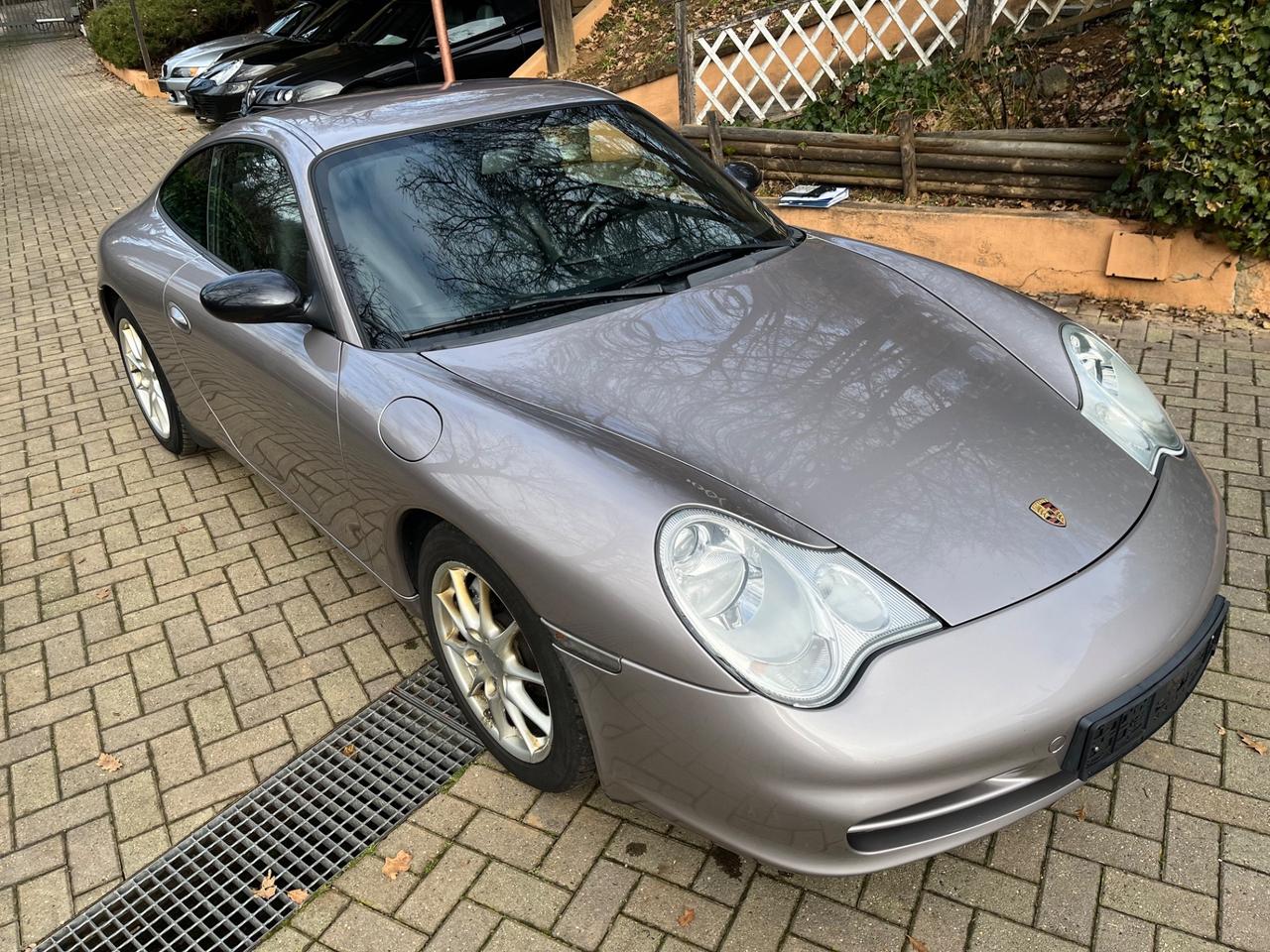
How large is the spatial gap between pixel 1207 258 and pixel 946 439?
3484mm

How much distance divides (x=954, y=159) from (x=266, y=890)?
511 cm

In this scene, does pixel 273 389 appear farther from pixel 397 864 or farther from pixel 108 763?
pixel 397 864

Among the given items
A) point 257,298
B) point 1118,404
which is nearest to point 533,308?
point 257,298

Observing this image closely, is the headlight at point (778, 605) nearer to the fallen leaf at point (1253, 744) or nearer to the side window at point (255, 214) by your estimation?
the fallen leaf at point (1253, 744)

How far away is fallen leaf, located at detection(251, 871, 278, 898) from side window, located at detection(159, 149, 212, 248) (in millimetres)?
2324

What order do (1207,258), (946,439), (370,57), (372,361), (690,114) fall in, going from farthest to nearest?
(370,57) < (690,114) < (1207,258) < (372,361) < (946,439)

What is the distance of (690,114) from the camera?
7074mm

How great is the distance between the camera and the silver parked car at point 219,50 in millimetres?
12938

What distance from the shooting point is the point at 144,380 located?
180 inches

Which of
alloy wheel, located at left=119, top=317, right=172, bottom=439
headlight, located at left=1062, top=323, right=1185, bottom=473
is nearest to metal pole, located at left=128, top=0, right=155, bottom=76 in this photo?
alloy wheel, located at left=119, top=317, right=172, bottom=439

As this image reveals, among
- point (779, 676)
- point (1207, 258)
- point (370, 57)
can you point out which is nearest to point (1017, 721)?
point (779, 676)

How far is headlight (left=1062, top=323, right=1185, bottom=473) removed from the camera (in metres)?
2.47

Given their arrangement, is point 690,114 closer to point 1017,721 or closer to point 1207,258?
point 1207,258

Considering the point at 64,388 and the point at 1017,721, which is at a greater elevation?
the point at 1017,721
